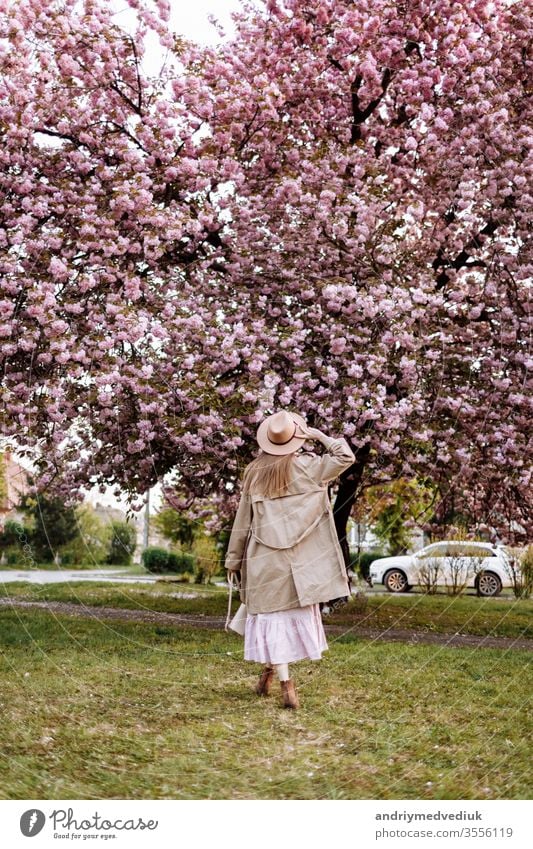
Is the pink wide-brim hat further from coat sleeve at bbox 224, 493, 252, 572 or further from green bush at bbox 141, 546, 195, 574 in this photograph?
green bush at bbox 141, 546, 195, 574

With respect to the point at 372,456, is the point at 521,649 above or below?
below

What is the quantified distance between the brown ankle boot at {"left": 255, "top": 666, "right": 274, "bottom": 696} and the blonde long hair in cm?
141

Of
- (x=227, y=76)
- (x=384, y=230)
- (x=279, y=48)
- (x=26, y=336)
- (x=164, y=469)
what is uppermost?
(x=279, y=48)

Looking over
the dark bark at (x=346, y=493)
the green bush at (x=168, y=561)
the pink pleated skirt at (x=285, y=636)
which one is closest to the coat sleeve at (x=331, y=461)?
the pink pleated skirt at (x=285, y=636)

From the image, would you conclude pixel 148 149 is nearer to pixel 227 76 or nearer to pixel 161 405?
→ pixel 227 76

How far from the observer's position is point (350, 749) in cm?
534

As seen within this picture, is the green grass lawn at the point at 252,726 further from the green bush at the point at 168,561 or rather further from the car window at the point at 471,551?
the green bush at the point at 168,561

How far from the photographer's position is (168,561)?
68.1 ft

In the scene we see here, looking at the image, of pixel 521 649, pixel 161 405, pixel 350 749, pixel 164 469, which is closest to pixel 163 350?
pixel 161 405

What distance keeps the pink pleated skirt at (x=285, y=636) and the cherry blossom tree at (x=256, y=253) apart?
270cm

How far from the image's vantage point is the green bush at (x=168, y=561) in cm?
2016

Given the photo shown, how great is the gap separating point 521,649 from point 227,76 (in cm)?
747

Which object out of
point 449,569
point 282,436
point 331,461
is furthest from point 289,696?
point 449,569

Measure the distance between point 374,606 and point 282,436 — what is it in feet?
29.4
